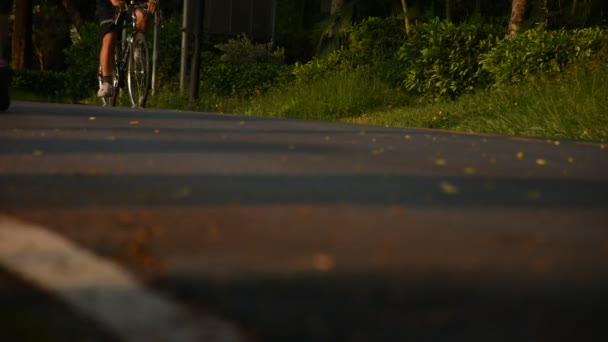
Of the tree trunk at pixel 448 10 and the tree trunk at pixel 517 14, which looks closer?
the tree trunk at pixel 517 14

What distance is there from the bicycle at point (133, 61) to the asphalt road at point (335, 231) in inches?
289

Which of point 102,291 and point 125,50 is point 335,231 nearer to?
point 102,291

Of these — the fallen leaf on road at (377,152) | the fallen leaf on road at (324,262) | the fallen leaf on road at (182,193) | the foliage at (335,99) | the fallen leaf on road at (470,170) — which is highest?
the fallen leaf on road at (324,262)

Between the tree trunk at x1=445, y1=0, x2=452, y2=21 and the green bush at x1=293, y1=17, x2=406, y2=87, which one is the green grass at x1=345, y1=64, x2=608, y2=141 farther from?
the tree trunk at x1=445, y1=0, x2=452, y2=21

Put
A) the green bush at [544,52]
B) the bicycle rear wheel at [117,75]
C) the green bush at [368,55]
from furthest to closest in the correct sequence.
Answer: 1. the green bush at [368,55]
2. the green bush at [544,52]
3. the bicycle rear wheel at [117,75]

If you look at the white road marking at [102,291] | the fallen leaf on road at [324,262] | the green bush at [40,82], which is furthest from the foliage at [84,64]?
the fallen leaf on road at [324,262]

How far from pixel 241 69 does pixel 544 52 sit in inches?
353

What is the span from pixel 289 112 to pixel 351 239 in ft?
51.1

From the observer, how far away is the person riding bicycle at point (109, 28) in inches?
613

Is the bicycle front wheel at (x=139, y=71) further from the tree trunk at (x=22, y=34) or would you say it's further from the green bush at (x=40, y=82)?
the tree trunk at (x=22, y=34)

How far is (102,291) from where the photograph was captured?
341 centimetres

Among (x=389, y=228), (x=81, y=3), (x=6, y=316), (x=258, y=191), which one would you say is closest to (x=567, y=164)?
(x=258, y=191)

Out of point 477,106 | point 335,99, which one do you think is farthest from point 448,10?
point 477,106

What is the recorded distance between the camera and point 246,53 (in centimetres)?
2831
